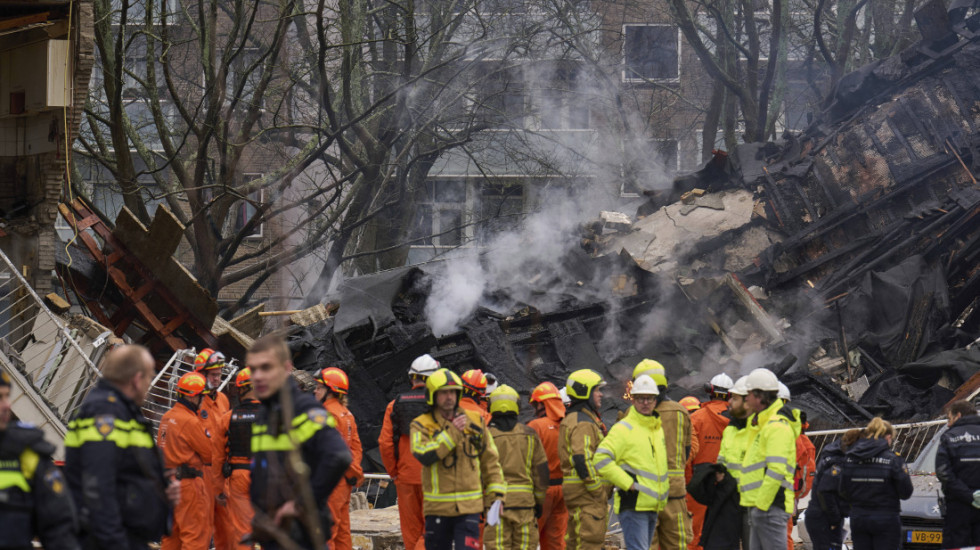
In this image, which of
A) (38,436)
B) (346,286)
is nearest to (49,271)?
(346,286)

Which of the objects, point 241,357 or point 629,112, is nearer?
point 241,357

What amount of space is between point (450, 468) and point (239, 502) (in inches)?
86.4

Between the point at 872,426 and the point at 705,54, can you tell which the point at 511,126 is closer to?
the point at 705,54

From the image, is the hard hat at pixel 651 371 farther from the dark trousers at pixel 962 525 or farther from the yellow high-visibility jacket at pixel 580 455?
the dark trousers at pixel 962 525

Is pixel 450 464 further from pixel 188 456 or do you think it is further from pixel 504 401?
pixel 188 456

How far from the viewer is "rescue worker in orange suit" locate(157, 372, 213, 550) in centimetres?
843

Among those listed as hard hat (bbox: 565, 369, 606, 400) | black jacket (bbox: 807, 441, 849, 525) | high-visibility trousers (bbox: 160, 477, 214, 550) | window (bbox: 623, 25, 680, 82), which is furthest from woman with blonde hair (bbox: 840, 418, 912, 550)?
window (bbox: 623, 25, 680, 82)

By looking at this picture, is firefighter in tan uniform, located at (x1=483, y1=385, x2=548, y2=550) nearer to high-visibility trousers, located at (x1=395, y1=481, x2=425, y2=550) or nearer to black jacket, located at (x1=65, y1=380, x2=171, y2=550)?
high-visibility trousers, located at (x1=395, y1=481, x2=425, y2=550)

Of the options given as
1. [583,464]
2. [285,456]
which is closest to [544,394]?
[583,464]

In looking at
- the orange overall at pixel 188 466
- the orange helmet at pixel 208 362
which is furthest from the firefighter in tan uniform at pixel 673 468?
the orange overall at pixel 188 466

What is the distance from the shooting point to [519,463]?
7738 mm

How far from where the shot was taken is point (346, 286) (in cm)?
1449

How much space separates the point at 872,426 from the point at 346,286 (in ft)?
27.1

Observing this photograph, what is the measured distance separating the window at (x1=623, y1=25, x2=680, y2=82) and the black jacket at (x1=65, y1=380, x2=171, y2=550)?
24817 mm
